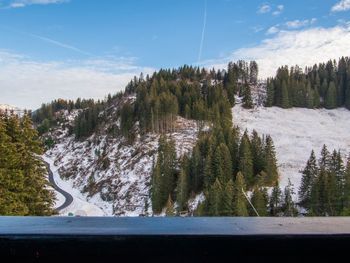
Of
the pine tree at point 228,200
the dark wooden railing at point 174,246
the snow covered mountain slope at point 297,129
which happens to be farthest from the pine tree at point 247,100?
the dark wooden railing at point 174,246

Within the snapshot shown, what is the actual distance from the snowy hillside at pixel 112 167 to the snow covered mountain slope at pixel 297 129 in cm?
2005

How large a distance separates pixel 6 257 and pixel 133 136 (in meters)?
110

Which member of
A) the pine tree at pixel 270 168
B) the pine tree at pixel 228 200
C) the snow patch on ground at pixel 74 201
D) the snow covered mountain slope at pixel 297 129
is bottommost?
the snow patch on ground at pixel 74 201

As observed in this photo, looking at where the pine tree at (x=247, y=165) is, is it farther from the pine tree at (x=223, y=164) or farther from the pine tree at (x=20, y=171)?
the pine tree at (x=20, y=171)

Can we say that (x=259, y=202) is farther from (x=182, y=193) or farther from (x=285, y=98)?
(x=285, y=98)

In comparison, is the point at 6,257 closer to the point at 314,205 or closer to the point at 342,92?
the point at 314,205

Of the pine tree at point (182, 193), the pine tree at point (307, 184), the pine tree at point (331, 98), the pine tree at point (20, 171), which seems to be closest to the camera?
the pine tree at point (20, 171)

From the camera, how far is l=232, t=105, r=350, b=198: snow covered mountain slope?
9469 centimetres

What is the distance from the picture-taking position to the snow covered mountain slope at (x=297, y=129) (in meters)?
94.7

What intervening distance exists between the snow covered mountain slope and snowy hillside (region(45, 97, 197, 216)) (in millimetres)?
20047

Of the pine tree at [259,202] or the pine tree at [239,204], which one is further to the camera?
the pine tree at [259,202]

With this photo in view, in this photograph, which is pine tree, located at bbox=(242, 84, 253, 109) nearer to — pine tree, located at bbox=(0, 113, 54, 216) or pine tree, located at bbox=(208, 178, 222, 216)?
pine tree, located at bbox=(208, 178, 222, 216)

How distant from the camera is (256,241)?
45.4 inches

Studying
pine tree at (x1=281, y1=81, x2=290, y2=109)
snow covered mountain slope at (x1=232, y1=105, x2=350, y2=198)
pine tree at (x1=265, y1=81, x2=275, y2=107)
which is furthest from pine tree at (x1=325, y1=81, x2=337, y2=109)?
pine tree at (x1=265, y1=81, x2=275, y2=107)
